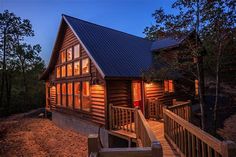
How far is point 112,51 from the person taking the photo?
31.3ft

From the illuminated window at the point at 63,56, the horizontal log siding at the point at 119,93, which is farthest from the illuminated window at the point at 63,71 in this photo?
the horizontal log siding at the point at 119,93

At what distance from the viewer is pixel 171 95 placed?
11492 millimetres

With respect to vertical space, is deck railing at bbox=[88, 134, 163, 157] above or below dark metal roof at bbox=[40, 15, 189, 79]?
below

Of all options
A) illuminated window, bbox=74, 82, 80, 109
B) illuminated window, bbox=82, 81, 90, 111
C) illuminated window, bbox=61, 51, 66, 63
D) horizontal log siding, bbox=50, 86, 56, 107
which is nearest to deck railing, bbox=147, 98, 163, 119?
illuminated window, bbox=82, 81, 90, 111

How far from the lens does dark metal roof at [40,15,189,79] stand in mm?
8170

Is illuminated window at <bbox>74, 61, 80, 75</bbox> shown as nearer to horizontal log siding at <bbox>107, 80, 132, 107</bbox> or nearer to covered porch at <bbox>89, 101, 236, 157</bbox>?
horizontal log siding at <bbox>107, 80, 132, 107</bbox>

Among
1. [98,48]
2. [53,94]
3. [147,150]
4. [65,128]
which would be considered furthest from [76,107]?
[147,150]

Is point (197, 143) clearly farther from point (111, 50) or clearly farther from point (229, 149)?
point (111, 50)

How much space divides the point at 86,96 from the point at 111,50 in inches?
124

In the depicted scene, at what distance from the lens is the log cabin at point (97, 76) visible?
8.09m

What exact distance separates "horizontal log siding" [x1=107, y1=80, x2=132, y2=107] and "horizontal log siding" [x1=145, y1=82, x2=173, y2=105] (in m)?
1.38

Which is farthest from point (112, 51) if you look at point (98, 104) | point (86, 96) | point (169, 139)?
point (169, 139)

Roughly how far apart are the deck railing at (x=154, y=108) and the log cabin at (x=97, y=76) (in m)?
0.10

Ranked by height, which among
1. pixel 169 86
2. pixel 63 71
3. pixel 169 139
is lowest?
pixel 169 139
